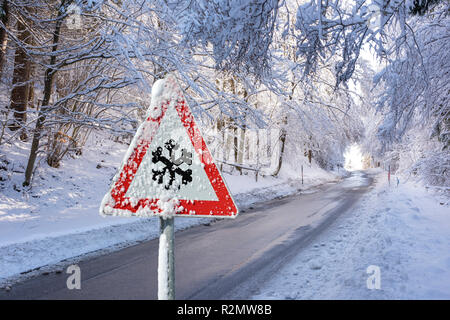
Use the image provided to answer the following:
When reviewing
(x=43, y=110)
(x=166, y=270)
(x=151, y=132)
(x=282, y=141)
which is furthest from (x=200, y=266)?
(x=282, y=141)

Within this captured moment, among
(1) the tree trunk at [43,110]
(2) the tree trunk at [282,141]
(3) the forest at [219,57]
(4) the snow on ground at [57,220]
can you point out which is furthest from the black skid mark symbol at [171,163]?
(2) the tree trunk at [282,141]

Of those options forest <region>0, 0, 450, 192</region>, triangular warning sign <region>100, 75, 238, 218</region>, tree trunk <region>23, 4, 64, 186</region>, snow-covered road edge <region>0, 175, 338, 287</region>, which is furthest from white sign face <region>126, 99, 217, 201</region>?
tree trunk <region>23, 4, 64, 186</region>

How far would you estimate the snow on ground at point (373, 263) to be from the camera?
389 cm

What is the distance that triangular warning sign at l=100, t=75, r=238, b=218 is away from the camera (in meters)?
1.90

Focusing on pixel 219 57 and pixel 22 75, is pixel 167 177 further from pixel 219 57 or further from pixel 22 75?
pixel 22 75

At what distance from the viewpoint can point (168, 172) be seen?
6.38ft

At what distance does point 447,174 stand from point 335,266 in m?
7.76

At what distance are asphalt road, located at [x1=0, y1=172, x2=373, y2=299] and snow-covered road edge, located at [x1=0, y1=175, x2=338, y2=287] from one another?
1.11 ft

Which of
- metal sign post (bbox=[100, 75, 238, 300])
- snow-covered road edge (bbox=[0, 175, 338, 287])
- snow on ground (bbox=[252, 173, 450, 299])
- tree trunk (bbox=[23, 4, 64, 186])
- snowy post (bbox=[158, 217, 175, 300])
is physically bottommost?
A: snow-covered road edge (bbox=[0, 175, 338, 287])

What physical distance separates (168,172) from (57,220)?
7365 millimetres

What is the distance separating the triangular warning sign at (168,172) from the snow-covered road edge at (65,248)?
3.86m

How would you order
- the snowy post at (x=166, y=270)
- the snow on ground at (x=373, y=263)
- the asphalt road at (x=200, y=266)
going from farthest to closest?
1. the asphalt road at (x=200, y=266)
2. the snow on ground at (x=373, y=263)
3. the snowy post at (x=166, y=270)

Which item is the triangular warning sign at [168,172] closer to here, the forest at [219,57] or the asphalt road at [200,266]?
the asphalt road at [200,266]

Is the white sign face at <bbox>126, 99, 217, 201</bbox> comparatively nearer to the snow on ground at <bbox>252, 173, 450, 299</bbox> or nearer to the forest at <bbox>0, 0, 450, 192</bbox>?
the snow on ground at <bbox>252, 173, 450, 299</bbox>
